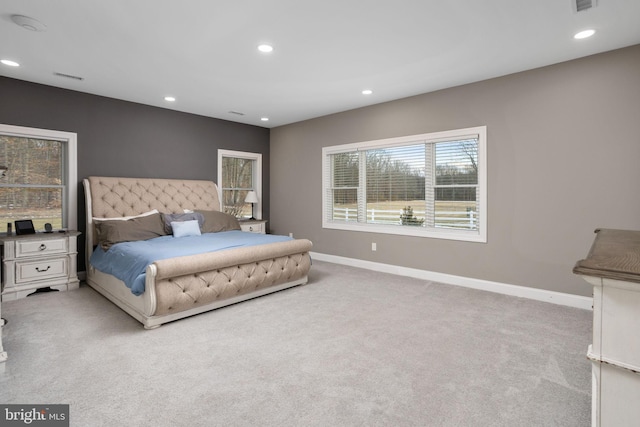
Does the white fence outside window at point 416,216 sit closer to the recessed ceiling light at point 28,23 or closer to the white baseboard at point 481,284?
the white baseboard at point 481,284

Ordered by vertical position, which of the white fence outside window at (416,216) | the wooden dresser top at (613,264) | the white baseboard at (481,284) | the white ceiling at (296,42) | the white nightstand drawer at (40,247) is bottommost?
the white baseboard at (481,284)

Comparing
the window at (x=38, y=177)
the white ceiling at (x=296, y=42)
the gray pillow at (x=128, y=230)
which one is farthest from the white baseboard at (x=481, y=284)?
the window at (x=38, y=177)

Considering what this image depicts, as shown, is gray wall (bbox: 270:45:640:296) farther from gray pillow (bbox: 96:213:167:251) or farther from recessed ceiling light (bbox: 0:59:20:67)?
recessed ceiling light (bbox: 0:59:20:67)

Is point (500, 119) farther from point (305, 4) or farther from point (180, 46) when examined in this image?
point (180, 46)

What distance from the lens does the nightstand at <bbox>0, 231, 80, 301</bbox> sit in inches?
146

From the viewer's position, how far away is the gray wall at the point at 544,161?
3.24m

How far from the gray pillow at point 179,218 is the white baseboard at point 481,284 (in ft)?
7.52

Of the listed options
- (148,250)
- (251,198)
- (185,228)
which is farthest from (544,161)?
(251,198)

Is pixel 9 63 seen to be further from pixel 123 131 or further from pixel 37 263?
pixel 37 263

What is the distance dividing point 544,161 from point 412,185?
1.63 meters

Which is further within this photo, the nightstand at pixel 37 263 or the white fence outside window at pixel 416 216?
the white fence outside window at pixel 416 216

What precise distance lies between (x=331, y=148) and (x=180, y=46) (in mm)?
3038

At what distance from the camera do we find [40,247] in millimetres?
3904

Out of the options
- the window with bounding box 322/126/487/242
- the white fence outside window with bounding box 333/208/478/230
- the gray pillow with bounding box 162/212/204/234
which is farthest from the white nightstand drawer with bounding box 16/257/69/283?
the white fence outside window with bounding box 333/208/478/230
